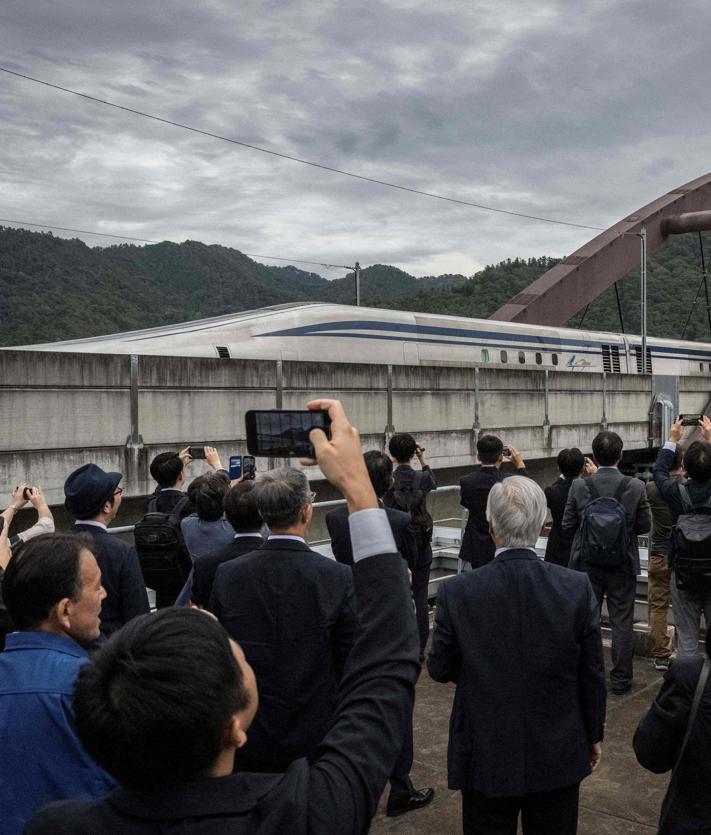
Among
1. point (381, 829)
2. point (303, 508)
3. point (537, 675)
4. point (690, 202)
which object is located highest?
point (690, 202)

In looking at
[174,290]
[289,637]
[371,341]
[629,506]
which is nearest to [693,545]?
[629,506]

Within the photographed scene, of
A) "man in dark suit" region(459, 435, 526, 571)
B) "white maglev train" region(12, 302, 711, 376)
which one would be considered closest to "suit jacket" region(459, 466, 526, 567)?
"man in dark suit" region(459, 435, 526, 571)

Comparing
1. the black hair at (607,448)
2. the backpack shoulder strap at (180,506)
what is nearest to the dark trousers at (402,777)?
the backpack shoulder strap at (180,506)

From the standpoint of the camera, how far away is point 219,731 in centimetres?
147

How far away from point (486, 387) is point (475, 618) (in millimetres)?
13751

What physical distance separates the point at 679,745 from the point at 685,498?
335 cm

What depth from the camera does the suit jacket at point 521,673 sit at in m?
3.14

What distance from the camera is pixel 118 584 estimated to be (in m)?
3.98

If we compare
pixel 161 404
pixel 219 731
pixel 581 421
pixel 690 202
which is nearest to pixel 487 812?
pixel 219 731

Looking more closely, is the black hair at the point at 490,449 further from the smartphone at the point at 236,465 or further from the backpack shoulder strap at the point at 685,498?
the smartphone at the point at 236,465

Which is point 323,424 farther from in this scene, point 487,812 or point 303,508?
point 487,812

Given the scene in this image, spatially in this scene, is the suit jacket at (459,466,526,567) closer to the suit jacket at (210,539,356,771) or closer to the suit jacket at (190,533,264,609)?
the suit jacket at (190,533,264,609)

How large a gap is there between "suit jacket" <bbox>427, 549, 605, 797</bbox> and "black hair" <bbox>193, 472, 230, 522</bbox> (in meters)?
2.12

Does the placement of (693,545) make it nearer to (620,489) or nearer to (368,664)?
(620,489)
